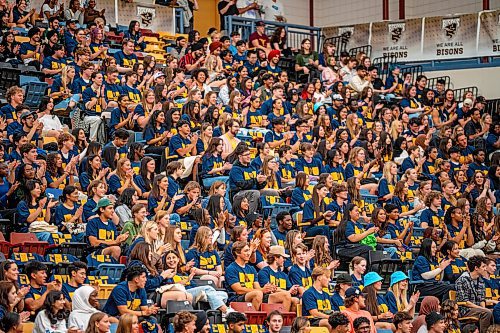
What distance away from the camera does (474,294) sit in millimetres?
12523

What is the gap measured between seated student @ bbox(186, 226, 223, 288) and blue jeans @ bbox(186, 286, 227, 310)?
0.61 meters

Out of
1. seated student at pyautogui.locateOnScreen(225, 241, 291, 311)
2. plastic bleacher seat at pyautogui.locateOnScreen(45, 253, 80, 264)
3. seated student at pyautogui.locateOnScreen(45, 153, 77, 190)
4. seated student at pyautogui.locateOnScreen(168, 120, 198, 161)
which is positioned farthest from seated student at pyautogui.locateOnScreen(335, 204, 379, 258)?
plastic bleacher seat at pyautogui.locateOnScreen(45, 253, 80, 264)

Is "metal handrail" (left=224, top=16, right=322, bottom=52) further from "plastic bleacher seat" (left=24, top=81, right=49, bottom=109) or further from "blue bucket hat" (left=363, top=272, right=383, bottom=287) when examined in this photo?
"blue bucket hat" (left=363, top=272, right=383, bottom=287)

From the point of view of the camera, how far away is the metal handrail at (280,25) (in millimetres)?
21130

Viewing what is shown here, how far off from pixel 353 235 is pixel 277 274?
73.3 inches

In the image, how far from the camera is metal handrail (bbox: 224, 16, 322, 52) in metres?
21.1

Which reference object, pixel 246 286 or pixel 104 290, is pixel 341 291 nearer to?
pixel 246 286

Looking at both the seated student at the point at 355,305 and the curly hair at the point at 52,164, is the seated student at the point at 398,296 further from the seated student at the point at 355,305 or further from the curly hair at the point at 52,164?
the curly hair at the point at 52,164

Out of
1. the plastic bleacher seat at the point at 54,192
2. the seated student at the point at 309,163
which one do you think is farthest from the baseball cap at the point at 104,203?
the seated student at the point at 309,163

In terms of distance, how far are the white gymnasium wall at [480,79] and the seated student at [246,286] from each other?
37.8ft

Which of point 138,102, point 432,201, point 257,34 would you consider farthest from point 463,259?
point 257,34

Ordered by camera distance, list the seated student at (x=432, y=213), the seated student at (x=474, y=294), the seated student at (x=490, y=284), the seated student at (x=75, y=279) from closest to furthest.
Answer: the seated student at (x=75, y=279), the seated student at (x=474, y=294), the seated student at (x=490, y=284), the seated student at (x=432, y=213)

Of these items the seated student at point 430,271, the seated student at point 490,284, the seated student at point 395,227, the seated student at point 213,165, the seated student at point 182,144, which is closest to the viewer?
the seated student at point 430,271

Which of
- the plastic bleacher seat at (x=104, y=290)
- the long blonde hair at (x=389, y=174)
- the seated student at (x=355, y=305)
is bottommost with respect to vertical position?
the seated student at (x=355, y=305)
